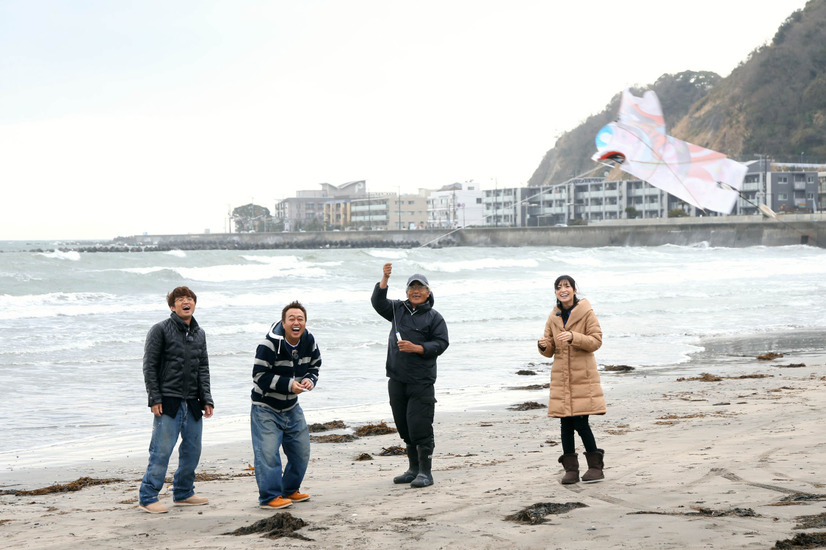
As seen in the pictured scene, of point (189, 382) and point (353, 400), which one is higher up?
point (189, 382)

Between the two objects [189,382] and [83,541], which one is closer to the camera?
[83,541]

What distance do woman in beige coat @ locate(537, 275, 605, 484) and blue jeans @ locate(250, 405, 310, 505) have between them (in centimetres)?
156

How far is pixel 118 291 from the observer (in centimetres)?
3152

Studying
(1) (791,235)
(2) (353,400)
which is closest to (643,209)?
(1) (791,235)

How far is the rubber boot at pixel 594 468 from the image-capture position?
5691 millimetres

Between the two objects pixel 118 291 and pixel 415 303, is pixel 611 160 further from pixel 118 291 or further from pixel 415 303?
pixel 118 291

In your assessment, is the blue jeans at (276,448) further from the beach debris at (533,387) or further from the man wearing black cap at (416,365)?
the beach debris at (533,387)

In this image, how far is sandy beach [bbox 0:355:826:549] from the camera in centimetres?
448

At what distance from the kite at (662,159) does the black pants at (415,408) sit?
3.24 metres

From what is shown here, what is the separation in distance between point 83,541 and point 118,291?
2809 cm

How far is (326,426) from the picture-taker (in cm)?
881

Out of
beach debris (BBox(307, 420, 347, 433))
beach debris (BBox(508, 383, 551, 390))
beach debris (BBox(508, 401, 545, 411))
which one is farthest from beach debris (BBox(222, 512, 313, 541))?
beach debris (BBox(508, 383, 551, 390))

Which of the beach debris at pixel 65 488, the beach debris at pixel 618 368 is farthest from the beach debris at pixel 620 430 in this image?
the beach debris at pixel 618 368

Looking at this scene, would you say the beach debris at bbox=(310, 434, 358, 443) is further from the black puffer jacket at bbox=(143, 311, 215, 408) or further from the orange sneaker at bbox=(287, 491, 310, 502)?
the black puffer jacket at bbox=(143, 311, 215, 408)
